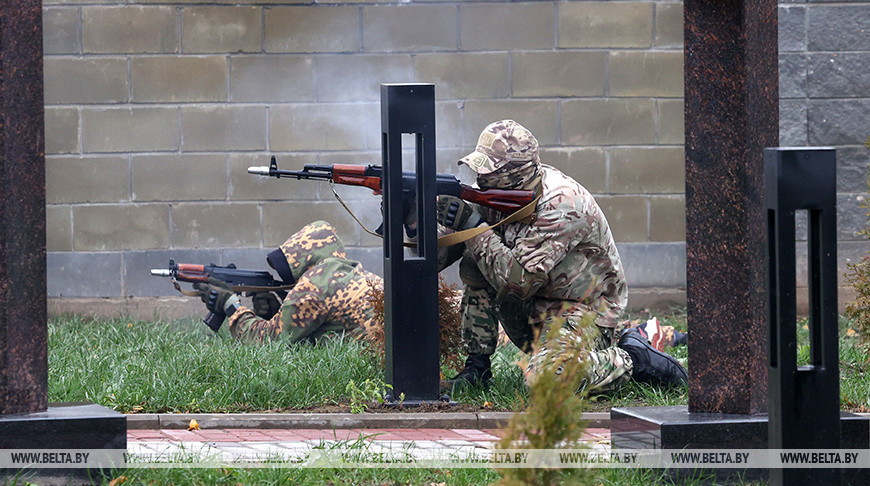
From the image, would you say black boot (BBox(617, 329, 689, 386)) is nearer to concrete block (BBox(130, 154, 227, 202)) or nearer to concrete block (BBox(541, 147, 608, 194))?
concrete block (BBox(541, 147, 608, 194))

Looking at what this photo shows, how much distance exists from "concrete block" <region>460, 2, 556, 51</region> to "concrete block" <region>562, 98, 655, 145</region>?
65 centimetres

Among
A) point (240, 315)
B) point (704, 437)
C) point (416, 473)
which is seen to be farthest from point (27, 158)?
point (240, 315)

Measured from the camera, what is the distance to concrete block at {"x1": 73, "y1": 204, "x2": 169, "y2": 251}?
9.01 meters

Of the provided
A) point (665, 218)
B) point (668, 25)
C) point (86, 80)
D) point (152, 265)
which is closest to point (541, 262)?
point (665, 218)

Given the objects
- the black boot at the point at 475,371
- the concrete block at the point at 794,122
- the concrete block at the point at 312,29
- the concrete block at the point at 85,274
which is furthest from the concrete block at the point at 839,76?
the concrete block at the point at 85,274

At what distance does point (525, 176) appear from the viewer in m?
6.02

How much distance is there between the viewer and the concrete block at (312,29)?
8859 mm

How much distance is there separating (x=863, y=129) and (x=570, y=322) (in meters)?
4.50

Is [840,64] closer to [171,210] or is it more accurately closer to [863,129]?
[863,129]

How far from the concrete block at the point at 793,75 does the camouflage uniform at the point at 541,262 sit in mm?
3684

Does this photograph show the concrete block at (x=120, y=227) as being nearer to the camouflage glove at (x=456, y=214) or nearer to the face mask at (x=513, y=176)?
the camouflage glove at (x=456, y=214)

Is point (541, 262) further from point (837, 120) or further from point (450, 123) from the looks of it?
point (837, 120)

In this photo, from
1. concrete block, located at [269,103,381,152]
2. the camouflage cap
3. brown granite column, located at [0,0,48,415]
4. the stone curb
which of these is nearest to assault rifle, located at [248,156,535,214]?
the camouflage cap

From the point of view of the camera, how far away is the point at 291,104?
896 cm
